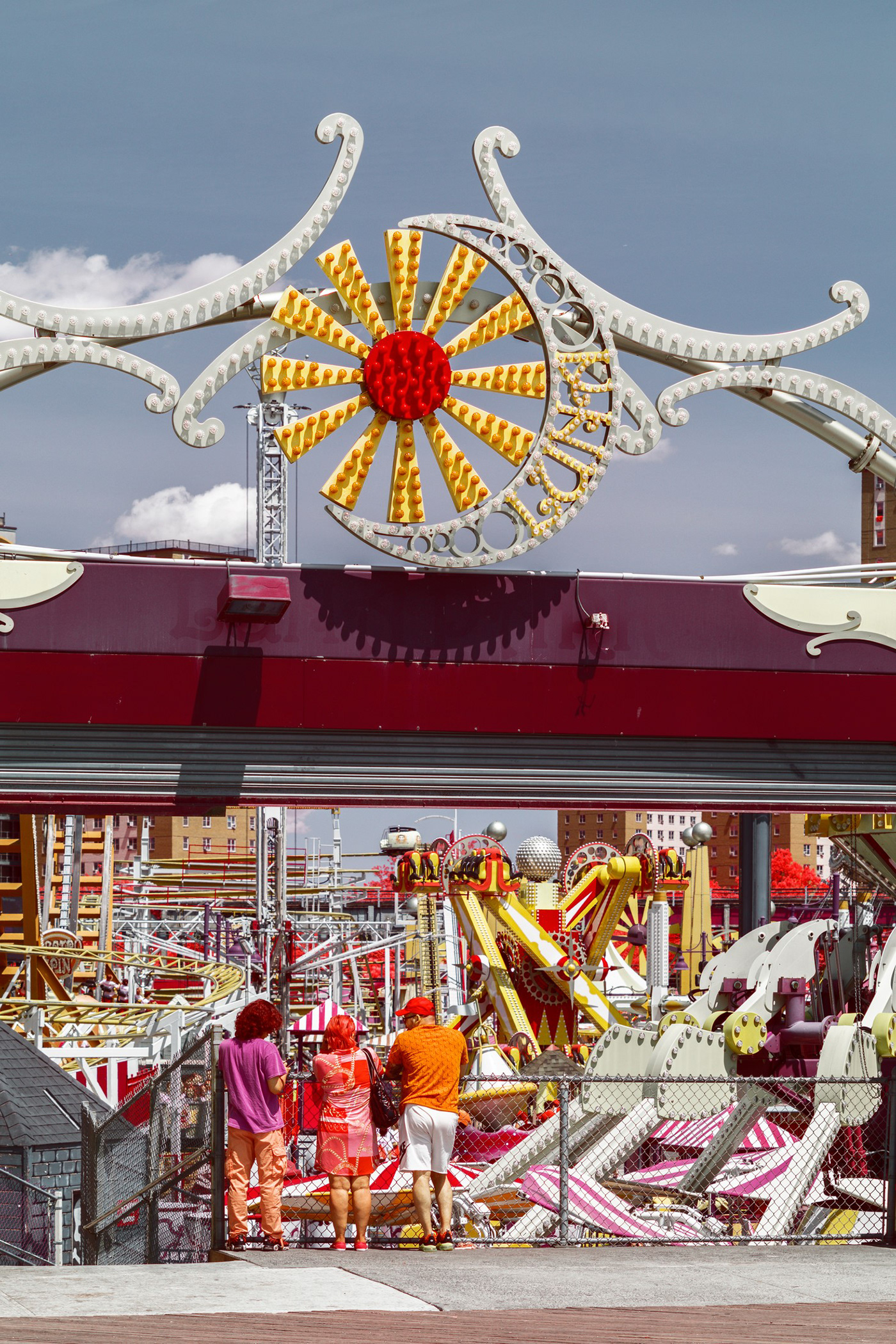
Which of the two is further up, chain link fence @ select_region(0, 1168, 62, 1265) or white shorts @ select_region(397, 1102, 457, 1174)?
white shorts @ select_region(397, 1102, 457, 1174)

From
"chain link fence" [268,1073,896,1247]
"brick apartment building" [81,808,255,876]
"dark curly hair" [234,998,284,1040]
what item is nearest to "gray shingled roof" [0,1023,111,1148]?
"chain link fence" [268,1073,896,1247]

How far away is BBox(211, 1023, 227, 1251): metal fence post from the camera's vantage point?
31.6ft

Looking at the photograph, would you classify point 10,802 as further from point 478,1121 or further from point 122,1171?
point 478,1121

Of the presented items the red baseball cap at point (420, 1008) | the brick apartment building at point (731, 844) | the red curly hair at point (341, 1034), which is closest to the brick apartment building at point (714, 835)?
the brick apartment building at point (731, 844)

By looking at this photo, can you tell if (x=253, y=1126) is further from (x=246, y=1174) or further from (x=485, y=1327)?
(x=485, y=1327)

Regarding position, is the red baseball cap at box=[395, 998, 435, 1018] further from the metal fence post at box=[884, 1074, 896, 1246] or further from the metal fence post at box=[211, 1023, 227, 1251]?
the metal fence post at box=[884, 1074, 896, 1246]

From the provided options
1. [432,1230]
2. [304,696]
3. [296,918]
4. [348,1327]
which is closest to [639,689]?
[304,696]

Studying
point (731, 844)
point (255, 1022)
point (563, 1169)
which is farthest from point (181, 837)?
point (255, 1022)

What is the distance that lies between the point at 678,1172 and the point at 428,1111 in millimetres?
6059

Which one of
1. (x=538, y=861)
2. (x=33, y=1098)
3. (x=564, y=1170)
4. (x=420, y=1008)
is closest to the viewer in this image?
(x=420, y=1008)

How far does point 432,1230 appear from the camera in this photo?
10.0 m

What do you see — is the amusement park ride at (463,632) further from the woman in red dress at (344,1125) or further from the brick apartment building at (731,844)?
the brick apartment building at (731,844)

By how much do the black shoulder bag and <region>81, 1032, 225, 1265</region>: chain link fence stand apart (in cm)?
93

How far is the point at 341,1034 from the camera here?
9.64 meters
